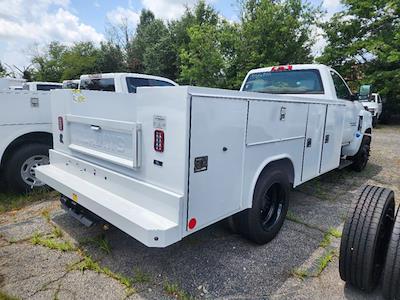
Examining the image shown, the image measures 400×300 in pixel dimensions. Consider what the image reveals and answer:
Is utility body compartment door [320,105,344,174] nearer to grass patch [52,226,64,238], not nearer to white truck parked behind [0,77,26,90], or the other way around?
grass patch [52,226,64,238]

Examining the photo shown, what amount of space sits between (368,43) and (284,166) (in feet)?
56.6

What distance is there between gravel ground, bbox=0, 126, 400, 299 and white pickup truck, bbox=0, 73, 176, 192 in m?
0.70

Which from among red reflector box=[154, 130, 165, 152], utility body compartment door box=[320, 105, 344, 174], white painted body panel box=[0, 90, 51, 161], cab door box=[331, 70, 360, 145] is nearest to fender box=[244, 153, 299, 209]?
red reflector box=[154, 130, 165, 152]

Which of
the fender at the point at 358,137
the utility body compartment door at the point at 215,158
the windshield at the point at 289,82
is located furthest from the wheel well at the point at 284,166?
the fender at the point at 358,137

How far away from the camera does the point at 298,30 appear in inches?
730

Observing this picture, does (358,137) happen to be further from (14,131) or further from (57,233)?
(14,131)

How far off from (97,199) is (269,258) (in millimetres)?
1756

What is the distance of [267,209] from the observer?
3.36 meters

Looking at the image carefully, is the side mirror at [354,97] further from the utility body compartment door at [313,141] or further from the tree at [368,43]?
the tree at [368,43]

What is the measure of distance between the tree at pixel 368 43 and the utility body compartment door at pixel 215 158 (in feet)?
55.7

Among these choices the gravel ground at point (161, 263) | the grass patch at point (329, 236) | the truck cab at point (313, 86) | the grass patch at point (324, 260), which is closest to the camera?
the gravel ground at point (161, 263)

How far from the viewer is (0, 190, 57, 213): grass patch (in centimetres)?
410

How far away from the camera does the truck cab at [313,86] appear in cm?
465

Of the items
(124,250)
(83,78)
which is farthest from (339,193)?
(83,78)
